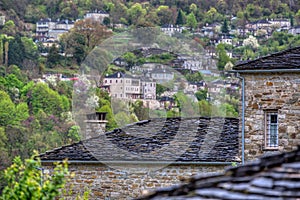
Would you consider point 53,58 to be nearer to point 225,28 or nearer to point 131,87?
point 225,28

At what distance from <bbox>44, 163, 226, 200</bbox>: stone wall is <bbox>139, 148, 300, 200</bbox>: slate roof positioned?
1291 cm

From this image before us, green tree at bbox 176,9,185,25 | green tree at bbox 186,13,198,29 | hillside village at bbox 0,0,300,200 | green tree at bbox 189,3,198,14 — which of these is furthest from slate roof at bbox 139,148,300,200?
Result: green tree at bbox 189,3,198,14

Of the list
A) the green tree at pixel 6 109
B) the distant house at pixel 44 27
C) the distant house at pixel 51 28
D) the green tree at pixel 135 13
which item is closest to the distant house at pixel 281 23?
the green tree at pixel 135 13

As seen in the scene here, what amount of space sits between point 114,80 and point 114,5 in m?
133

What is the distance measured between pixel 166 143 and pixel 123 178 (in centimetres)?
120

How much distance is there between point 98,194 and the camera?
63.3ft

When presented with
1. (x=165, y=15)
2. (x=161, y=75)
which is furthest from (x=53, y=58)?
(x=161, y=75)

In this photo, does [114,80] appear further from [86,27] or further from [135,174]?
[86,27]

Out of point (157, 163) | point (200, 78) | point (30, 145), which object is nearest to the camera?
point (157, 163)

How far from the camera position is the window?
17156mm

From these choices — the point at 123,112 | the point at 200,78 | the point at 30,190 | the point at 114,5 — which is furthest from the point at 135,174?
the point at 114,5

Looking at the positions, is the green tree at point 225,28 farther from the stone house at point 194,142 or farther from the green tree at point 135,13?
the stone house at point 194,142

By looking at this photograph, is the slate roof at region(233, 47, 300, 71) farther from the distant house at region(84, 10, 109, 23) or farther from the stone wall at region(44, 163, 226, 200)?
the distant house at region(84, 10, 109, 23)

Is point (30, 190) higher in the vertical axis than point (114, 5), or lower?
lower
